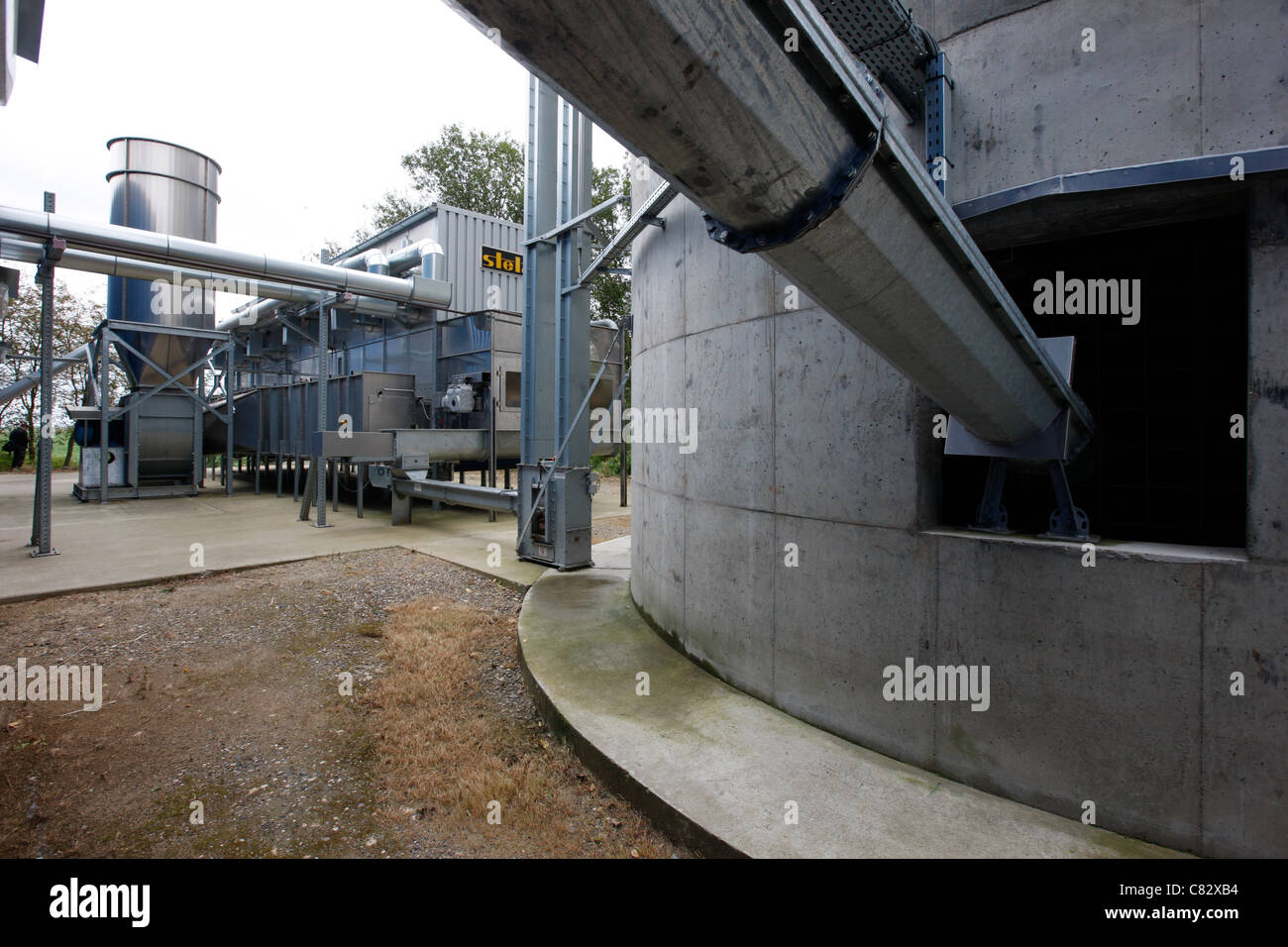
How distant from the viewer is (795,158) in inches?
57.7

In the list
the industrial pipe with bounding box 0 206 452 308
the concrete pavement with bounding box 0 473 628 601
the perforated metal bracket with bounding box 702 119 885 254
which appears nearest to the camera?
the perforated metal bracket with bounding box 702 119 885 254

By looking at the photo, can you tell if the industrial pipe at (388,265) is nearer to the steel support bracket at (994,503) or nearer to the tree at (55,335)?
the steel support bracket at (994,503)

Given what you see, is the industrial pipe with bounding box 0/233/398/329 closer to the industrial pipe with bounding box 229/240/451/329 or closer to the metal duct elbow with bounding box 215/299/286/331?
the industrial pipe with bounding box 229/240/451/329

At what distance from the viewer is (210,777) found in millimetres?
3123

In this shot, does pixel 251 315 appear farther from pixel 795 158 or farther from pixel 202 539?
pixel 795 158

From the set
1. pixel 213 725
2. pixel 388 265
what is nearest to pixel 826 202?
pixel 213 725

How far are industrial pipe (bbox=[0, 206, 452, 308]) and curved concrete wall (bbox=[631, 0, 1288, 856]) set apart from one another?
8891 millimetres

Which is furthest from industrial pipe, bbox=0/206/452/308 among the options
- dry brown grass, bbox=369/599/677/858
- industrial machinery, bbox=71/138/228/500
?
dry brown grass, bbox=369/599/677/858

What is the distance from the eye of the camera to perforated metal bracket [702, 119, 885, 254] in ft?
5.16

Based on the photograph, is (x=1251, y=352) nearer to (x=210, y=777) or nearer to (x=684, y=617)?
(x=684, y=617)

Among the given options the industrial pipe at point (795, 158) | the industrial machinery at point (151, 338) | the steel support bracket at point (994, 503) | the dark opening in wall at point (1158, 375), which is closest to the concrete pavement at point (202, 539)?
the industrial machinery at point (151, 338)

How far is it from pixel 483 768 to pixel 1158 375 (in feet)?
11.9

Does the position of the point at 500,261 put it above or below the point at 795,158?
above

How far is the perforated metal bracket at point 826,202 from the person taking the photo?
61.9 inches
